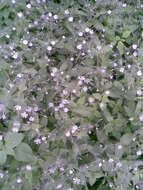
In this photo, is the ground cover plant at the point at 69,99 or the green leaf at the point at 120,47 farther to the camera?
the green leaf at the point at 120,47

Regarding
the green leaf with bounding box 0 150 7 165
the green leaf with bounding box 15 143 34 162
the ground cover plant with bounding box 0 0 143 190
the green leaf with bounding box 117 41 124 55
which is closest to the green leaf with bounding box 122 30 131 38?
the ground cover plant with bounding box 0 0 143 190

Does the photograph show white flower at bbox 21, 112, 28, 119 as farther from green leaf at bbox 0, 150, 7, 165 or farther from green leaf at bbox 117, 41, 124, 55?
green leaf at bbox 117, 41, 124, 55

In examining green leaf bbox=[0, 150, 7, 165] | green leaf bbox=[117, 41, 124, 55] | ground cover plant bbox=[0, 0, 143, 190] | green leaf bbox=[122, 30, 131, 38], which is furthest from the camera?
green leaf bbox=[122, 30, 131, 38]

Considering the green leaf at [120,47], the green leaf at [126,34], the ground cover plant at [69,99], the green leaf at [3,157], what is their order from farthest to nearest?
the green leaf at [126,34], the green leaf at [120,47], the ground cover plant at [69,99], the green leaf at [3,157]

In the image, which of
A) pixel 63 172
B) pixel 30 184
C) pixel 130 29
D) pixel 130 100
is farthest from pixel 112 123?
pixel 130 29

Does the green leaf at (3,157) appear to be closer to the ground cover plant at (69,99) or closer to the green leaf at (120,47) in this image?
the ground cover plant at (69,99)

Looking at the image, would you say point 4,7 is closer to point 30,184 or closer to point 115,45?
point 115,45

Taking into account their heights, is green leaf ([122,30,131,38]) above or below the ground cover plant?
above

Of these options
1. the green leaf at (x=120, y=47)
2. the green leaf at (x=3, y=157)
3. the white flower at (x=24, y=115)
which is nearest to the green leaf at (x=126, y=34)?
the green leaf at (x=120, y=47)
